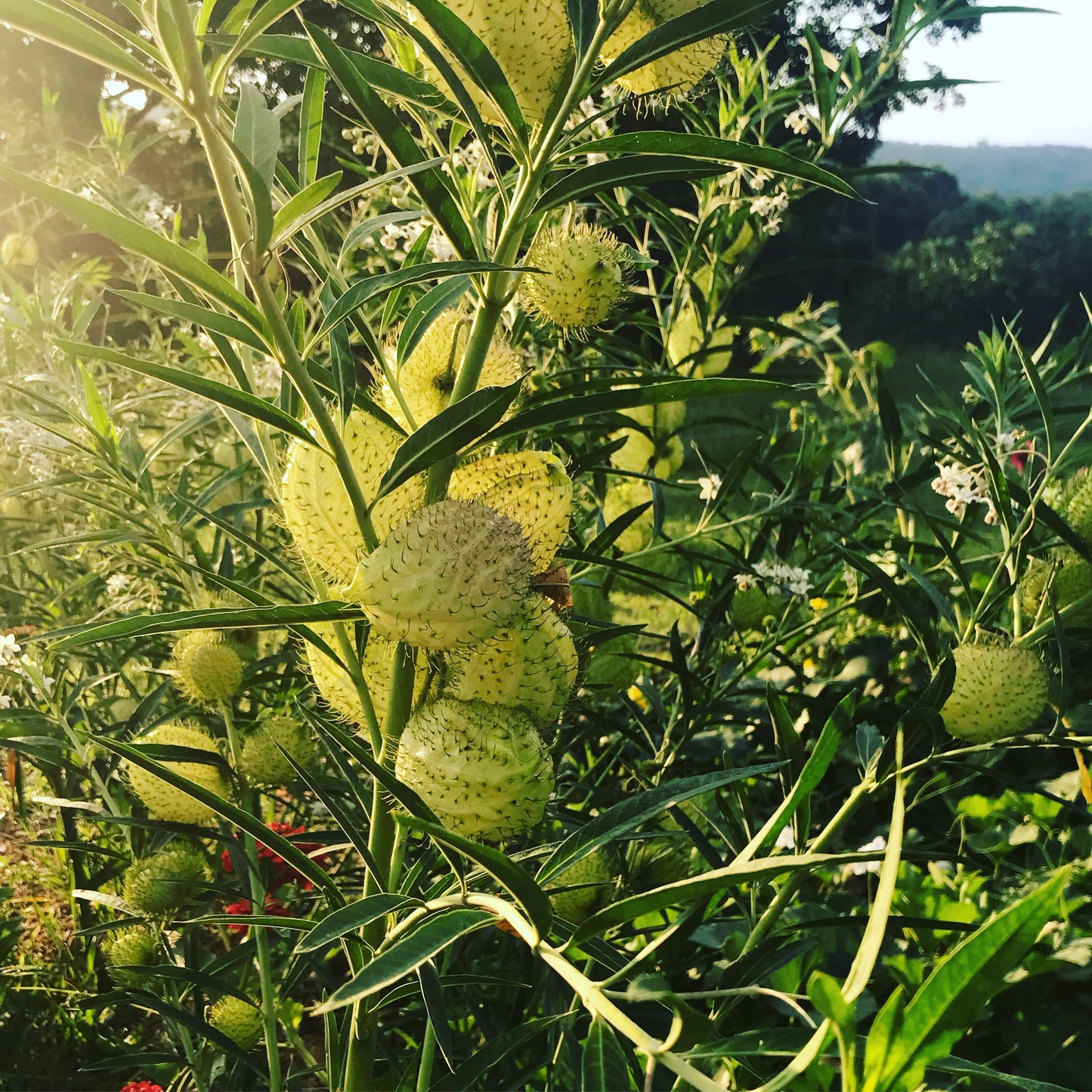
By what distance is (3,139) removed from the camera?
3.13 metres

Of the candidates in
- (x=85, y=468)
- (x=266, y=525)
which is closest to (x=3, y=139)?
(x=266, y=525)

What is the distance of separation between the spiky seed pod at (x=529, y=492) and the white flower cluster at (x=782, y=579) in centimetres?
93

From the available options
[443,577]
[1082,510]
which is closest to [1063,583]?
[1082,510]

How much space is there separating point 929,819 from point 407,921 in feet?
6.60

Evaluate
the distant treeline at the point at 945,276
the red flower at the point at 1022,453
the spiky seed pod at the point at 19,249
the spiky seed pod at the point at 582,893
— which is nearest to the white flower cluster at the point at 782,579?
the red flower at the point at 1022,453

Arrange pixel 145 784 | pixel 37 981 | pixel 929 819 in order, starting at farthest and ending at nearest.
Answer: pixel 929 819 → pixel 37 981 → pixel 145 784

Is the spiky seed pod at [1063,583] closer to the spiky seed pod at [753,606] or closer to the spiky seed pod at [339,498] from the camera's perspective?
the spiky seed pod at [753,606]

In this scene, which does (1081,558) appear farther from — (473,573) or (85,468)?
(85,468)

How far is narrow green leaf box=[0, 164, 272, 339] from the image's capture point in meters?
0.43

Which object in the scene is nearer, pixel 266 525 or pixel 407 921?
pixel 407 921

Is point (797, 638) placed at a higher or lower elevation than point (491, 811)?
lower

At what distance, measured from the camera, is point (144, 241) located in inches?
18.5

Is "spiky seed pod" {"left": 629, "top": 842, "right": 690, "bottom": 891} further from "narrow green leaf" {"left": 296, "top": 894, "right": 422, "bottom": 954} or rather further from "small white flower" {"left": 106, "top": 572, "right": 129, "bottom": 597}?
"small white flower" {"left": 106, "top": 572, "right": 129, "bottom": 597}

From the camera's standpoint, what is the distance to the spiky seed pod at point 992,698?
3.13 feet
